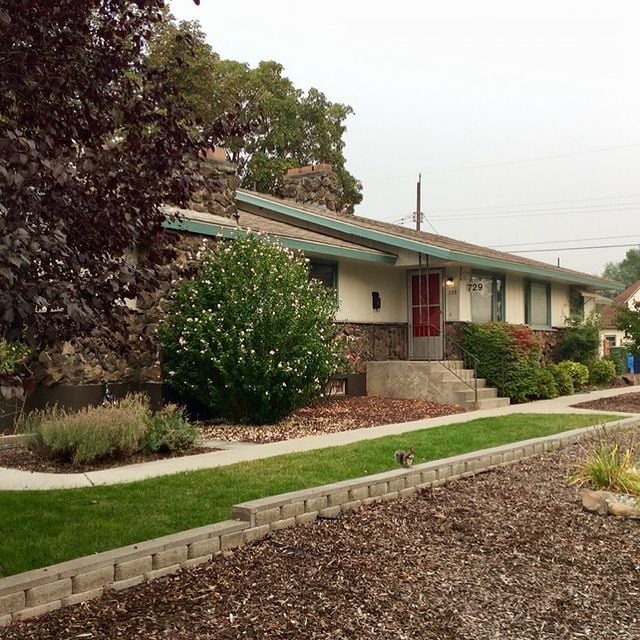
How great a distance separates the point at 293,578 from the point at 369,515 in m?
1.63

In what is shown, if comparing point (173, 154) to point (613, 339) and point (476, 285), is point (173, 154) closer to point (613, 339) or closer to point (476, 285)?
point (476, 285)

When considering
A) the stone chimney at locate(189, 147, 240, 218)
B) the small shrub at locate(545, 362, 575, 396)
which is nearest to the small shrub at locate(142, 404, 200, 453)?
the stone chimney at locate(189, 147, 240, 218)

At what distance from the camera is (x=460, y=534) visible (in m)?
5.75

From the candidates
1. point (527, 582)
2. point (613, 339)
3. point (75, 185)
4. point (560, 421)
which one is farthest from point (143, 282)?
point (613, 339)

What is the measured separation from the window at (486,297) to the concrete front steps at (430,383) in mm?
2061

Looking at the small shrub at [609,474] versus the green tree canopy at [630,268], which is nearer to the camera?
the small shrub at [609,474]

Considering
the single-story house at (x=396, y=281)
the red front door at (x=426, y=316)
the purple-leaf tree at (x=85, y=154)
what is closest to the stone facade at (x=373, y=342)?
the single-story house at (x=396, y=281)

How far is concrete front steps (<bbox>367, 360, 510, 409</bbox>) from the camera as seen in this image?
15062 millimetres

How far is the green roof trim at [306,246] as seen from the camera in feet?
40.5

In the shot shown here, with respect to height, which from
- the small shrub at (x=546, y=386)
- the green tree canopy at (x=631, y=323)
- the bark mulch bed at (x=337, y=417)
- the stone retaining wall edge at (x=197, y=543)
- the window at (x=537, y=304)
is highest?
the window at (x=537, y=304)

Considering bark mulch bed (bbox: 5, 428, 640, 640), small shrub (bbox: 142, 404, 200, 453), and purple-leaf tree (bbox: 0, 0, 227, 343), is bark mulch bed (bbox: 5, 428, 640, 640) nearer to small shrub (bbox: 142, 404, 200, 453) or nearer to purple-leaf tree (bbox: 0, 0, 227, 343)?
purple-leaf tree (bbox: 0, 0, 227, 343)

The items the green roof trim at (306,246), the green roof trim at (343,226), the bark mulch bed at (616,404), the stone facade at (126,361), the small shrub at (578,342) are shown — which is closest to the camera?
the stone facade at (126,361)

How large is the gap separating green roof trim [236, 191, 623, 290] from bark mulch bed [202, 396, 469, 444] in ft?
10.7

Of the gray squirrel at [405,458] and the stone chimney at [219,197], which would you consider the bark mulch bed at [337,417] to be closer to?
the gray squirrel at [405,458]
